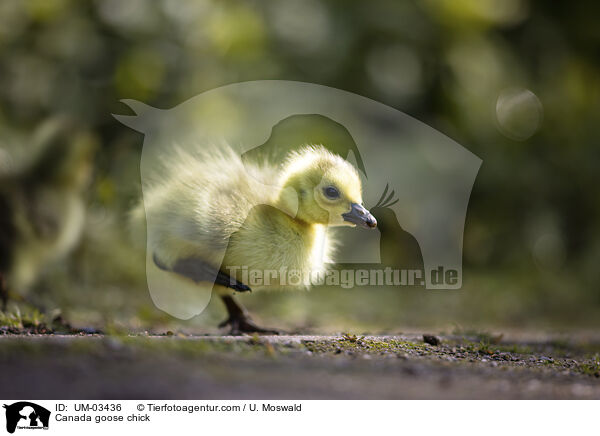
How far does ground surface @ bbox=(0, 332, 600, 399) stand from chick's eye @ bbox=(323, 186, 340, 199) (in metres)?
0.43

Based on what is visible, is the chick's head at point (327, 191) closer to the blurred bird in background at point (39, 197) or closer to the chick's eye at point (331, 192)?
the chick's eye at point (331, 192)

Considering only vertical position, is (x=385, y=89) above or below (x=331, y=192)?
above

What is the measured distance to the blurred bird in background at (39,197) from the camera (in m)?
2.70

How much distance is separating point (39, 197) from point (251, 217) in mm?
1277

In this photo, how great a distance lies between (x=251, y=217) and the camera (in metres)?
1.99

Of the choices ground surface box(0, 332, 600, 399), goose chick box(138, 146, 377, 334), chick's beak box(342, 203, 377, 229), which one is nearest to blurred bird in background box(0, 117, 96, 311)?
goose chick box(138, 146, 377, 334)

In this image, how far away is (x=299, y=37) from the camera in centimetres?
391

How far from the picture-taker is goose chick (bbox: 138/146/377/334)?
1933 millimetres
